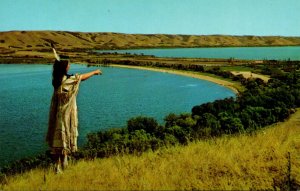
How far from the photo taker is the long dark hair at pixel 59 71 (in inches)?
326

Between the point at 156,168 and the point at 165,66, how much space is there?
431ft

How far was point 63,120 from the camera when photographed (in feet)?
26.9

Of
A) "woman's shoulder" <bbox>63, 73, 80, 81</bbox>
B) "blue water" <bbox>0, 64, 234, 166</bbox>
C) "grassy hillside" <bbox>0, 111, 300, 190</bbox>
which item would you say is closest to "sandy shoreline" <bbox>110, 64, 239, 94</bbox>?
"blue water" <bbox>0, 64, 234, 166</bbox>

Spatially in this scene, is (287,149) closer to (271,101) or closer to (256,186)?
(256,186)

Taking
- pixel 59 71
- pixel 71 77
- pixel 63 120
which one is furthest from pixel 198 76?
pixel 63 120

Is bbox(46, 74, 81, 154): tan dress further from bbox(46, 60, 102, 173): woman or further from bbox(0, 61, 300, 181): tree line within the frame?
bbox(0, 61, 300, 181): tree line

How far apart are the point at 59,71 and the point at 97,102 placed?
59.7m

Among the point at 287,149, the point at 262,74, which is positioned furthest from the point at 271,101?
the point at 262,74

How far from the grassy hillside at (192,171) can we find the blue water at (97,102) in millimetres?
25388

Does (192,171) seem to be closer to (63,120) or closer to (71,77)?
(63,120)

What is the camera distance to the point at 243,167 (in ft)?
24.4

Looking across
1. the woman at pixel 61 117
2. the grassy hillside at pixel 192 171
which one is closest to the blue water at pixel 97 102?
the woman at pixel 61 117

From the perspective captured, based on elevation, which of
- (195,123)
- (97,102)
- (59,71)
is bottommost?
(97,102)

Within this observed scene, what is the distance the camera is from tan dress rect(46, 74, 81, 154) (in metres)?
8.21
